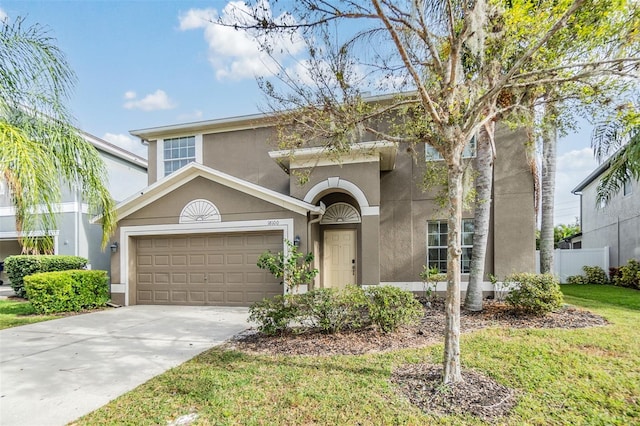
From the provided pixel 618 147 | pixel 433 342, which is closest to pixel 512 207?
pixel 618 147

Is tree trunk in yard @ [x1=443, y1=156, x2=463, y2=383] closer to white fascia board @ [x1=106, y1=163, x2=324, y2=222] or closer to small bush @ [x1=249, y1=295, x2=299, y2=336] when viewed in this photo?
small bush @ [x1=249, y1=295, x2=299, y2=336]

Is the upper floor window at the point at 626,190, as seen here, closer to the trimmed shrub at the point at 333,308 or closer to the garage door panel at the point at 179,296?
the trimmed shrub at the point at 333,308

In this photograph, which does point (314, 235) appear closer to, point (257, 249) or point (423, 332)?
point (257, 249)

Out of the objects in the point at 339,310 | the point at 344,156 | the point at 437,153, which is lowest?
the point at 339,310

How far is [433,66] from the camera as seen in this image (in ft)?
17.3

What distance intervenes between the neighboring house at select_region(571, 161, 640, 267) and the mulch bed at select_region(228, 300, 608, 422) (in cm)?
837

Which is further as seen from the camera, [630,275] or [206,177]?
[630,275]

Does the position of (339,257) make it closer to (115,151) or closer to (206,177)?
(206,177)

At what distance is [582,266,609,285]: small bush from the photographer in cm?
1645

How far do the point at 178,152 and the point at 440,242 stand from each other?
10.6 metres

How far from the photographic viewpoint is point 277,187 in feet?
40.9

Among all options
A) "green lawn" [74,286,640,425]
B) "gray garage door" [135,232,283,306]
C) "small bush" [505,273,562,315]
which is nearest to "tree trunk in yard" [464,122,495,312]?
"small bush" [505,273,562,315]

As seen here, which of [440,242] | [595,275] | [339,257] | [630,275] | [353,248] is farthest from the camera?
[595,275]

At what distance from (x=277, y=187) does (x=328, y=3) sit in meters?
7.99
